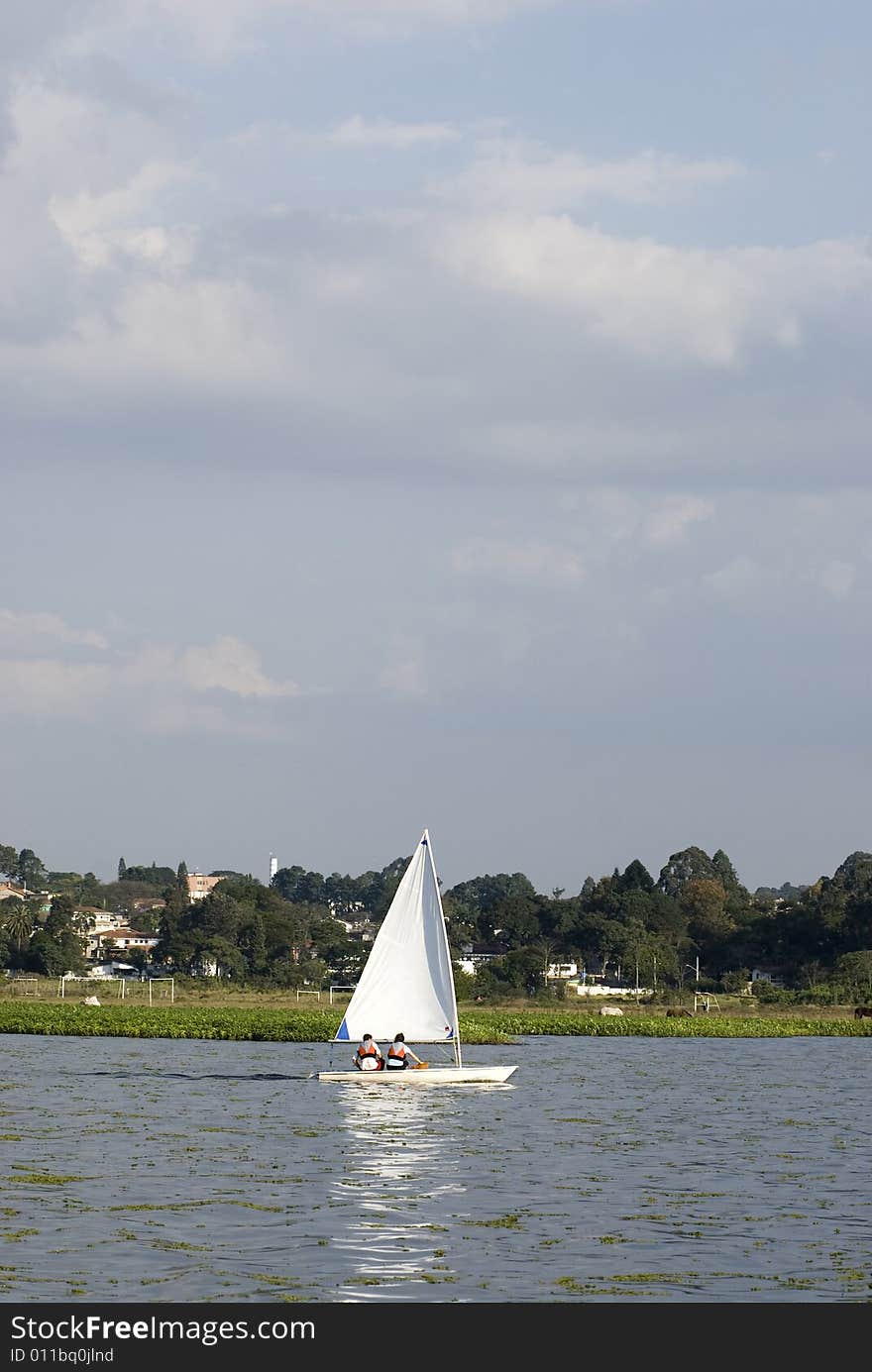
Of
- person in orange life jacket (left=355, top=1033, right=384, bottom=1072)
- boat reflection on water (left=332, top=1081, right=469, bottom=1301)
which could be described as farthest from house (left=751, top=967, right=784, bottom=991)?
boat reflection on water (left=332, top=1081, right=469, bottom=1301)

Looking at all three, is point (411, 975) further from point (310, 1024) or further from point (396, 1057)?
point (310, 1024)

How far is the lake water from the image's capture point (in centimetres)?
2809

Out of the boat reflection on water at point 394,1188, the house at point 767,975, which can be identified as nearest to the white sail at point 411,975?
the boat reflection on water at point 394,1188

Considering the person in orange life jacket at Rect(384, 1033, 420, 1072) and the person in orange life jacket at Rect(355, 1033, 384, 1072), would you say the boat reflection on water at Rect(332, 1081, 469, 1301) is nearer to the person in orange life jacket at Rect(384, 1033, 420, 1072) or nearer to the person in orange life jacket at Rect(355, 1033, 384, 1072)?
the person in orange life jacket at Rect(384, 1033, 420, 1072)

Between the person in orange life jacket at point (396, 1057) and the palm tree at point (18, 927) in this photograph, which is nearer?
the person in orange life jacket at point (396, 1057)

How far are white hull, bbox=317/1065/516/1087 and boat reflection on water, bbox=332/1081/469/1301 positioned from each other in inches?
17.5

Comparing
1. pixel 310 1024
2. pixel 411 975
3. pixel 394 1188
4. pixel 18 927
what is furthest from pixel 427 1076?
pixel 18 927

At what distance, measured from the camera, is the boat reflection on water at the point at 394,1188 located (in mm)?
28484

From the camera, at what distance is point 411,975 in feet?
213

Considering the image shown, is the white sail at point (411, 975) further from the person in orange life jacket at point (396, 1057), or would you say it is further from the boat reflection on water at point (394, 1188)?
the boat reflection on water at point (394, 1188)

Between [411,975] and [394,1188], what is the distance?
25.8 meters

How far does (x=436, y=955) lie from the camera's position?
64.8m

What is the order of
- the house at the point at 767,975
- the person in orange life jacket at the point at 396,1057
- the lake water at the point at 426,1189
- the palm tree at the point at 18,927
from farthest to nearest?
the house at the point at 767,975
the palm tree at the point at 18,927
the person in orange life jacket at the point at 396,1057
the lake water at the point at 426,1189
